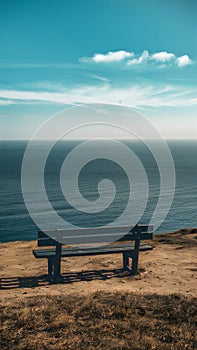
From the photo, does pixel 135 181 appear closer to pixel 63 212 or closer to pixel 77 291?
pixel 63 212

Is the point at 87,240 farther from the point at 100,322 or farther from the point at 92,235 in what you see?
the point at 100,322

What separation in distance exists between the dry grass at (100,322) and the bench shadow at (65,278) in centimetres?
148

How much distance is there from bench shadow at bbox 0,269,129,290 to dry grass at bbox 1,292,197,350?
58.3 inches

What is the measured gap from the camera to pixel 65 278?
32.0 feet

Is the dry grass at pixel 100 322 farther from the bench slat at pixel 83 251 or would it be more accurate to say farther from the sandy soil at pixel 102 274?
the bench slat at pixel 83 251

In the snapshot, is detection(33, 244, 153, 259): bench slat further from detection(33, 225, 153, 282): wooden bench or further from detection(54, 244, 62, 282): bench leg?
detection(54, 244, 62, 282): bench leg

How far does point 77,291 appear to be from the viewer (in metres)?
8.48

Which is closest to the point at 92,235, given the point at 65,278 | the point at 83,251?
the point at 83,251

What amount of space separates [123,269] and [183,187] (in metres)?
79.2

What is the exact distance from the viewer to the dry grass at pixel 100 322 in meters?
5.70

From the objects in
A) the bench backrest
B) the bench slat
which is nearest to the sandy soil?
the bench slat

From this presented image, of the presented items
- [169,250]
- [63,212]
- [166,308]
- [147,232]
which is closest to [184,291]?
[166,308]

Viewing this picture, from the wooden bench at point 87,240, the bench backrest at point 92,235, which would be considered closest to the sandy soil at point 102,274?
the wooden bench at point 87,240

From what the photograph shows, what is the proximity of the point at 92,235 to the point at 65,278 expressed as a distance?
1556 millimetres
